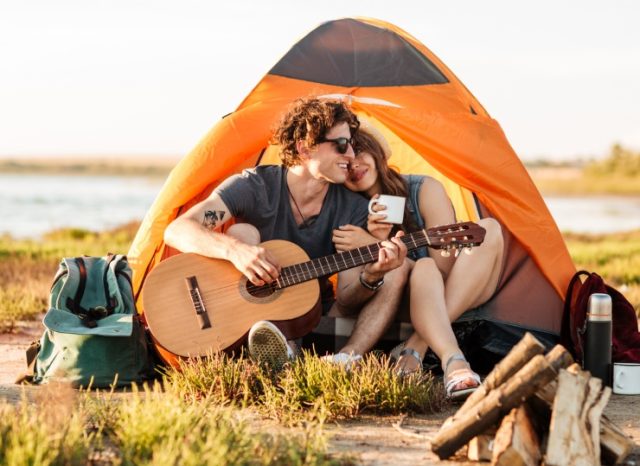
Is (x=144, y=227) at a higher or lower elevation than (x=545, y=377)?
higher

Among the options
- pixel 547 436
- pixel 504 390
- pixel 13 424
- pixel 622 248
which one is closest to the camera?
pixel 13 424

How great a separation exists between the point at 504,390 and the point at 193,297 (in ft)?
6.20

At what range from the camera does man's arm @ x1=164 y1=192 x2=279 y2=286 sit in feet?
15.5

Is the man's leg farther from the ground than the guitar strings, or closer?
closer

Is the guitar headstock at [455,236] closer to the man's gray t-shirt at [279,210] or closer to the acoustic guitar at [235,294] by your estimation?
the acoustic guitar at [235,294]

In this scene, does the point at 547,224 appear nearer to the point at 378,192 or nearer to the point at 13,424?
the point at 378,192

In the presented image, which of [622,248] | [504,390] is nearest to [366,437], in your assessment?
[504,390]

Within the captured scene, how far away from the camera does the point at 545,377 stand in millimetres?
3391

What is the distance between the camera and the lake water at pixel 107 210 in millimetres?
23156

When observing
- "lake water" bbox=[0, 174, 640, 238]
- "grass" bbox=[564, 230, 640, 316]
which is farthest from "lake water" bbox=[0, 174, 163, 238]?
"grass" bbox=[564, 230, 640, 316]

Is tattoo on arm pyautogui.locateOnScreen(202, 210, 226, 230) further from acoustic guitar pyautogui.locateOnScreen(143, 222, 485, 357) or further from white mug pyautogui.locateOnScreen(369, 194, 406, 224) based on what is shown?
white mug pyautogui.locateOnScreen(369, 194, 406, 224)

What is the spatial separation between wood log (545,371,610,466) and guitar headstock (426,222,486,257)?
1.28 meters

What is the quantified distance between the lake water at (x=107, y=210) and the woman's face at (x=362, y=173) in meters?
14.9

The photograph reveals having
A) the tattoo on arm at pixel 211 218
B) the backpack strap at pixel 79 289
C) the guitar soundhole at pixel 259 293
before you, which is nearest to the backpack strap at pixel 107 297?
the backpack strap at pixel 79 289
